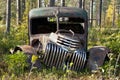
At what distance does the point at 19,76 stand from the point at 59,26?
2798mm

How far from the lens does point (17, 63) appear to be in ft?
28.5

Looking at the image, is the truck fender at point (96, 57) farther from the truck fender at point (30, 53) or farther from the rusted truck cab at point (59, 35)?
the truck fender at point (30, 53)

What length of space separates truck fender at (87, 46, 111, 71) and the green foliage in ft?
5.91

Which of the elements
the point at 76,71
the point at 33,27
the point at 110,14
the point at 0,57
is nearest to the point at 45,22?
the point at 33,27

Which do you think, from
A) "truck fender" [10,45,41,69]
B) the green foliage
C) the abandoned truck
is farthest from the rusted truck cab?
the green foliage

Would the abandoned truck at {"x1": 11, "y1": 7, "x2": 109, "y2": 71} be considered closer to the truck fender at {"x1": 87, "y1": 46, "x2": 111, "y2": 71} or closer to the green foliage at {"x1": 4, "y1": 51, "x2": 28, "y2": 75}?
the truck fender at {"x1": 87, "y1": 46, "x2": 111, "y2": 71}

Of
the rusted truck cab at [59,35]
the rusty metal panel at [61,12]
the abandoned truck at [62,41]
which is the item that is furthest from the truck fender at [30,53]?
the rusty metal panel at [61,12]

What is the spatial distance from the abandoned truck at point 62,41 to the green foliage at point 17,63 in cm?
49

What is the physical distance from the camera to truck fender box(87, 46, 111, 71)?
9.42 meters

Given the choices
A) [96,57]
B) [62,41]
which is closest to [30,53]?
[62,41]

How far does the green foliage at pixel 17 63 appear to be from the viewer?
8.63 m

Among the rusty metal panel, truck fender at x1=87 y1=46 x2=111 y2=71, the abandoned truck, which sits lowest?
truck fender at x1=87 y1=46 x2=111 y2=71

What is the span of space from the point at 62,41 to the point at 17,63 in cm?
141

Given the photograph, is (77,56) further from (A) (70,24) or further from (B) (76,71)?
(A) (70,24)
